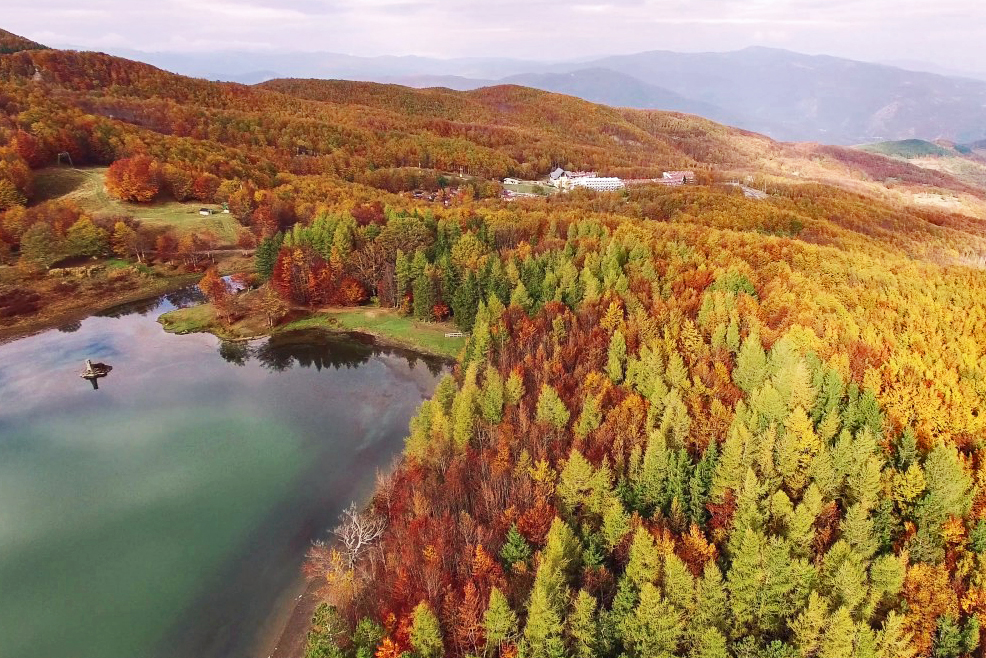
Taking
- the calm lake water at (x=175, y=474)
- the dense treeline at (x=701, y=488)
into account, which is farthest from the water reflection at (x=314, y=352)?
the dense treeline at (x=701, y=488)

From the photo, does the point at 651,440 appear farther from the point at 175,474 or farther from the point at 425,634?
the point at 175,474

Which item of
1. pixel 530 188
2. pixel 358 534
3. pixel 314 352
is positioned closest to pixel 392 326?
pixel 314 352

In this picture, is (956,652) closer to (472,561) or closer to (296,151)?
(472,561)

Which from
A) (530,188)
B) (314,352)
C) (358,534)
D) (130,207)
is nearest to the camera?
(358,534)

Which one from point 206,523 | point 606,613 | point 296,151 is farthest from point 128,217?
point 606,613

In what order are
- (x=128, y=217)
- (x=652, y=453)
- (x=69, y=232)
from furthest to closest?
(x=128, y=217) → (x=69, y=232) → (x=652, y=453)
